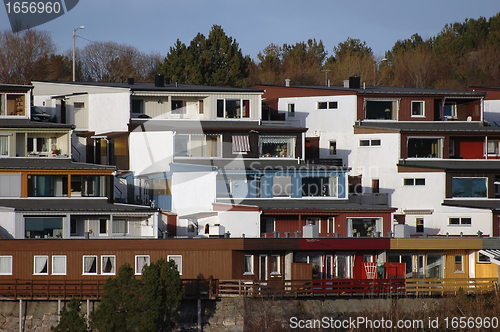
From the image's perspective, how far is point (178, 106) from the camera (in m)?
61.0

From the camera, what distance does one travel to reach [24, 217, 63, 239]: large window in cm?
4566

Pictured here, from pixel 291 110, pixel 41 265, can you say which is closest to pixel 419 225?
pixel 291 110

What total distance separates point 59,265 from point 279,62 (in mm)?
66981

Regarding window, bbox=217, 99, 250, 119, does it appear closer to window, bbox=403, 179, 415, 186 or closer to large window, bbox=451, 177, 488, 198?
window, bbox=403, 179, 415, 186

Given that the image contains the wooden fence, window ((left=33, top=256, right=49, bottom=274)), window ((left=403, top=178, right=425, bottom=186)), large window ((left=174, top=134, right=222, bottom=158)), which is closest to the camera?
the wooden fence

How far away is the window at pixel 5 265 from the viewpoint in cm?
4078

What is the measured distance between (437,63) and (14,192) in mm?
58161

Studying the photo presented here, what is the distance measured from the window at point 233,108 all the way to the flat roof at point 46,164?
13.1m

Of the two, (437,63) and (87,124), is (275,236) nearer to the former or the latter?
(87,124)

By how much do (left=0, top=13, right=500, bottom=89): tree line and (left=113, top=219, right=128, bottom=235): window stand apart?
29.7 metres

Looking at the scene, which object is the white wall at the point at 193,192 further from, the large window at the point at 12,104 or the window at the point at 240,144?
the large window at the point at 12,104

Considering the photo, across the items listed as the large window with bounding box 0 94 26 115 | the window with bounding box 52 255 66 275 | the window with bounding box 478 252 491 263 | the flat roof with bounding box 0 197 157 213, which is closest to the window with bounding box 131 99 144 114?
the large window with bounding box 0 94 26 115

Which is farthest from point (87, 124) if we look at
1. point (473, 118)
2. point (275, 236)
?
point (473, 118)

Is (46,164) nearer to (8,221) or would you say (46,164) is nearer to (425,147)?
(8,221)
